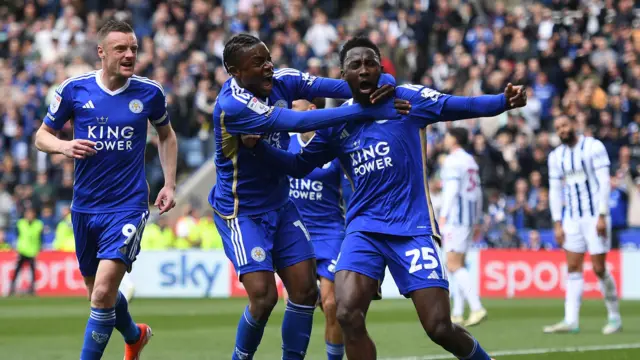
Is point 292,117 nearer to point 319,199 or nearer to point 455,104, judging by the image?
point 455,104

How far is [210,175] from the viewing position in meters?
25.3

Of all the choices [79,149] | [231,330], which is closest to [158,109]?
[79,149]

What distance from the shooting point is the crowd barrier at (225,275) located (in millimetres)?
20469

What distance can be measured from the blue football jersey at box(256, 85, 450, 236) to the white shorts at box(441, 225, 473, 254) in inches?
286

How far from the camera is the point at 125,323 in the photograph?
952 cm

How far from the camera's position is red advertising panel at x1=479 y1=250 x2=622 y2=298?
20.5m

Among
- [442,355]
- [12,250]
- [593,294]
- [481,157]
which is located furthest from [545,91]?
[442,355]

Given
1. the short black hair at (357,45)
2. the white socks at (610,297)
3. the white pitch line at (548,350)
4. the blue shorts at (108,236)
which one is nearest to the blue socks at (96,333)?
the blue shorts at (108,236)

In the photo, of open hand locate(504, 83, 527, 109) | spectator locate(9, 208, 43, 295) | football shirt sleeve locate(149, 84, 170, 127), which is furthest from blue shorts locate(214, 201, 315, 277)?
spectator locate(9, 208, 43, 295)

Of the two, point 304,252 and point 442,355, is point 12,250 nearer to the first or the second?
point 442,355

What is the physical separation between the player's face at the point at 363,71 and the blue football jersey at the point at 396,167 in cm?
24

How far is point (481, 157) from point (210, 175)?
6.01 metres

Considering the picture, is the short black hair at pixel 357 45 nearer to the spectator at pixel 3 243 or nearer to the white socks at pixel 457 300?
the white socks at pixel 457 300

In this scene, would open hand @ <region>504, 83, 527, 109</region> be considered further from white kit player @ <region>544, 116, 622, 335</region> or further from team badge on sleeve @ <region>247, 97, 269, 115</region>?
white kit player @ <region>544, 116, 622, 335</region>
